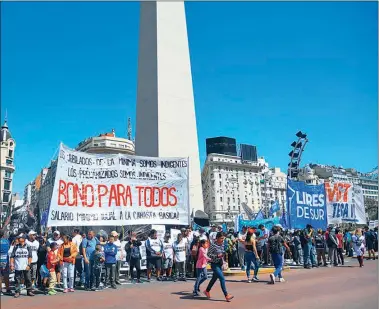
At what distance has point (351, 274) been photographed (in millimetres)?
12047

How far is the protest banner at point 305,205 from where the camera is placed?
15844 millimetres

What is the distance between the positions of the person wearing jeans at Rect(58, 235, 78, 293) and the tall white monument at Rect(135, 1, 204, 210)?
393 inches

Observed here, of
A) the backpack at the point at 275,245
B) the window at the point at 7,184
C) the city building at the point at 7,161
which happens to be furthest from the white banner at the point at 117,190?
the window at the point at 7,184

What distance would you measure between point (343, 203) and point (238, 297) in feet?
36.8

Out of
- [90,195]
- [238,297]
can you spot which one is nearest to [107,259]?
[90,195]

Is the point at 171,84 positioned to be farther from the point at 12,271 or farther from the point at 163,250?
the point at 12,271

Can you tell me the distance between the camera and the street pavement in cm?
750

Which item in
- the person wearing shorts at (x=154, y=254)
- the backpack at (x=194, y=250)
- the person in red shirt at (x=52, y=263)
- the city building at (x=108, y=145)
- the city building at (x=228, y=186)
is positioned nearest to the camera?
the person in red shirt at (x=52, y=263)

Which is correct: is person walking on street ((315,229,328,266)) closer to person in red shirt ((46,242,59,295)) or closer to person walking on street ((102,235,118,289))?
person walking on street ((102,235,118,289))

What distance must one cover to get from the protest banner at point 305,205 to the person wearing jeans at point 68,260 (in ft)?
30.4

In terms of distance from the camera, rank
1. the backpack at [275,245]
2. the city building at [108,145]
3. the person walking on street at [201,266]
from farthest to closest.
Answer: the city building at [108,145] < the backpack at [275,245] < the person walking on street at [201,266]

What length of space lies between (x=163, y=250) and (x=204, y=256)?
3.00 m

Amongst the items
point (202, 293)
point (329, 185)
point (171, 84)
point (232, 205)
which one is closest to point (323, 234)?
point (329, 185)

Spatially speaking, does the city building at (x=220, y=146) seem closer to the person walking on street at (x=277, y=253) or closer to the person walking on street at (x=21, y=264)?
the person walking on street at (x=277, y=253)
